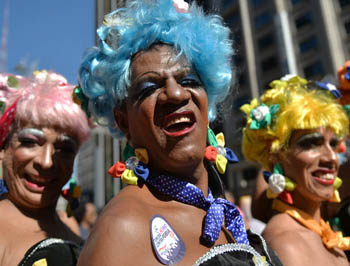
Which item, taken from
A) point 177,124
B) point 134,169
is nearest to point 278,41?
point 177,124

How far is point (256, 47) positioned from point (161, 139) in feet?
88.1

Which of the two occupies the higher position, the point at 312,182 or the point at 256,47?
the point at 256,47

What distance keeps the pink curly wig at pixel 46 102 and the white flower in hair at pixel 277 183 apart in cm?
133

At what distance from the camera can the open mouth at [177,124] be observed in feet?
4.84

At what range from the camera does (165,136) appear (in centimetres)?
147

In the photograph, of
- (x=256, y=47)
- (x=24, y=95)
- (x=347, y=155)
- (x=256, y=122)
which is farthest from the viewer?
(x=256, y=47)

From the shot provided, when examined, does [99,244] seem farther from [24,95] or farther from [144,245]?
[24,95]

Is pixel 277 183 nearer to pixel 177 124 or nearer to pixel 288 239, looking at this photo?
pixel 288 239

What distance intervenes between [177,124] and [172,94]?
134 mm

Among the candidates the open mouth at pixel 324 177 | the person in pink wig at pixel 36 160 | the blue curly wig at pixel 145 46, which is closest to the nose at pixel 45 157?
the person in pink wig at pixel 36 160

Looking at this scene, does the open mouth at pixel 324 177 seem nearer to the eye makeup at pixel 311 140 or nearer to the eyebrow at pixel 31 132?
the eye makeup at pixel 311 140

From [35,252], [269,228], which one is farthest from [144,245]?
[269,228]

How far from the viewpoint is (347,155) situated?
11.4 ft

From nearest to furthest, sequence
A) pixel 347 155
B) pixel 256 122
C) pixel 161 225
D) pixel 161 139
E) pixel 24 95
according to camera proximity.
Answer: pixel 161 225 → pixel 161 139 → pixel 24 95 → pixel 256 122 → pixel 347 155
